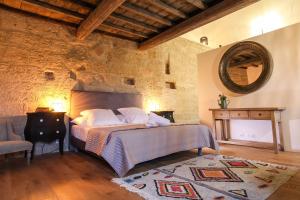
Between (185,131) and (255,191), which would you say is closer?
(255,191)

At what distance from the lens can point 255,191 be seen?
1.78 meters

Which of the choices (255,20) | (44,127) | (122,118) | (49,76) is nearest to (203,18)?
(255,20)

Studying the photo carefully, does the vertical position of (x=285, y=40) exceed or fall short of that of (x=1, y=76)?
it exceeds it

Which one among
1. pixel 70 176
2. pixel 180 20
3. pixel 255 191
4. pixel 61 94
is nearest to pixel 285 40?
pixel 180 20

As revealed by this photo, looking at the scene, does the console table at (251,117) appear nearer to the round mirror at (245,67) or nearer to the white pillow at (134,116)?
the round mirror at (245,67)

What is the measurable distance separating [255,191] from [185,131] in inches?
57.4

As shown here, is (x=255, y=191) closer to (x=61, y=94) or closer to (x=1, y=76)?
(x=61, y=94)

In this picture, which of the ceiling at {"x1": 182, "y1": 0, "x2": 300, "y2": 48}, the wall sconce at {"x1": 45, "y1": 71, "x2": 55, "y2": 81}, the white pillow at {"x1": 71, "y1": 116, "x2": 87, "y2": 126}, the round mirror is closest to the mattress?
the white pillow at {"x1": 71, "y1": 116, "x2": 87, "y2": 126}

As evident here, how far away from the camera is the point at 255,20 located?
5164 millimetres

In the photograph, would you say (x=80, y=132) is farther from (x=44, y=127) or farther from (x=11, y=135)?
(x=11, y=135)

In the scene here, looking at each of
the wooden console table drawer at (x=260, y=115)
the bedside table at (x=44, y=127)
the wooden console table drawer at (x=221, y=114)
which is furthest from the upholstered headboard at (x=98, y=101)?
the wooden console table drawer at (x=260, y=115)

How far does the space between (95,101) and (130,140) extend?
2274 mm

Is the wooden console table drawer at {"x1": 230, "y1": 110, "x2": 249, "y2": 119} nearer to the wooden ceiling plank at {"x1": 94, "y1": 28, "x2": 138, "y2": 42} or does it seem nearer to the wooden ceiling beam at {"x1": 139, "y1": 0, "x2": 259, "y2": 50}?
the wooden ceiling beam at {"x1": 139, "y1": 0, "x2": 259, "y2": 50}

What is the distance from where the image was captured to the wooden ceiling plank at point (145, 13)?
352cm
